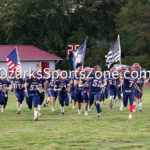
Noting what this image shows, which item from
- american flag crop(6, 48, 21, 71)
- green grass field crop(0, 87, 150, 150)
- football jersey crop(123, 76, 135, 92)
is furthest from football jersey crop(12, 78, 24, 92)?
football jersey crop(123, 76, 135, 92)

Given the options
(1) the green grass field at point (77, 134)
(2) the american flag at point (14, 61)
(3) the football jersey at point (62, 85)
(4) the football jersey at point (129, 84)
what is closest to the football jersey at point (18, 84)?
(2) the american flag at point (14, 61)

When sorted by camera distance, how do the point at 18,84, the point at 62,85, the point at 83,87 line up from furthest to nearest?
the point at 18,84, the point at 62,85, the point at 83,87

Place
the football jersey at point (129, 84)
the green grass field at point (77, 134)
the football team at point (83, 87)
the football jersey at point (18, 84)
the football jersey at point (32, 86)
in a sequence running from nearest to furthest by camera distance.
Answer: the green grass field at point (77, 134), the football jersey at point (32, 86), the football team at point (83, 87), the football jersey at point (129, 84), the football jersey at point (18, 84)

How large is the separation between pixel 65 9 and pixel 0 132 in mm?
50240

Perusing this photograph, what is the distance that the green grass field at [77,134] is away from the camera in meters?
12.3

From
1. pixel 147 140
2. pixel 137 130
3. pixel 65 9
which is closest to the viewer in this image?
pixel 147 140

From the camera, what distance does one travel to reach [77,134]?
14422 millimetres

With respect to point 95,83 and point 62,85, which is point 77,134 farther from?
point 62,85

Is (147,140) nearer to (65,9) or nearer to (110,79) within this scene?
(110,79)

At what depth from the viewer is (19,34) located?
6812cm

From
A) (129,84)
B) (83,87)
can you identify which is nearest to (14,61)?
(83,87)

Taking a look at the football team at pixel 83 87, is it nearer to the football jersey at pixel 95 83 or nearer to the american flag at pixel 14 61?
the football jersey at pixel 95 83

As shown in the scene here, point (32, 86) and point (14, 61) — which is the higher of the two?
point (14, 61)

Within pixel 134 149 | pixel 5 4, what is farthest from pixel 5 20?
pixel 134 149
